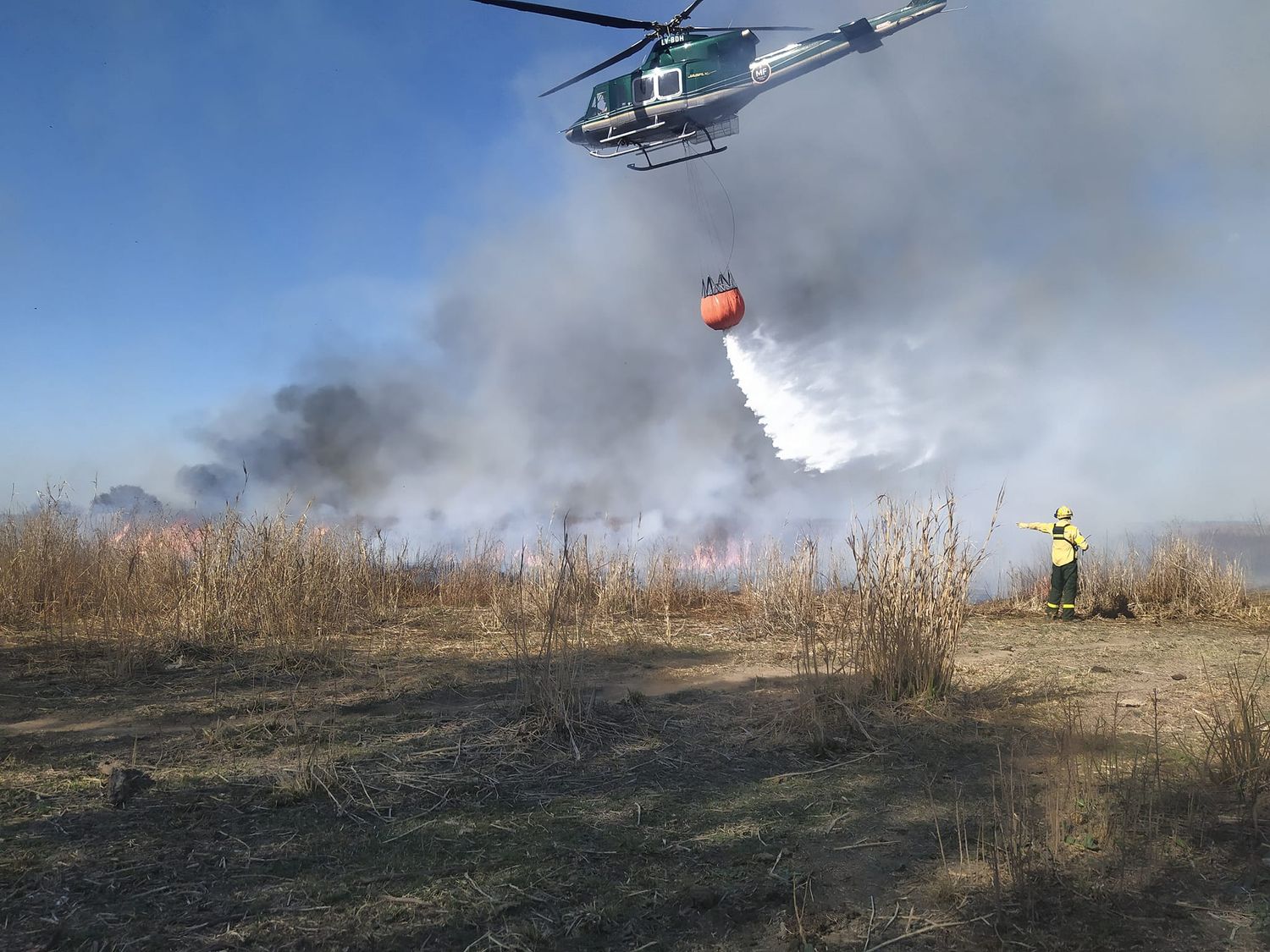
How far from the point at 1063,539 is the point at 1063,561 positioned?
31 centimetres

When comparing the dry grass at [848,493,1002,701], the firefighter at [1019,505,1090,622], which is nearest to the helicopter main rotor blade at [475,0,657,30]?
the dry grass at [848,493,1002,701]

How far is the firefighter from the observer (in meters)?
11.1

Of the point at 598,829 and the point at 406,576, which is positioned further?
the point at 406,576

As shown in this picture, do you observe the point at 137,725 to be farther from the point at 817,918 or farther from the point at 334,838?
the point at 817,918

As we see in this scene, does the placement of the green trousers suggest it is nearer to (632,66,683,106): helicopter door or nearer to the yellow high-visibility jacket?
the yellow high-visibility jacket

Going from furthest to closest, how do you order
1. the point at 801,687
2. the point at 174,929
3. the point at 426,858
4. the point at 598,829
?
the point at 801,687 → the point at 598,829 → the point at 426,858 → the point at 174,929

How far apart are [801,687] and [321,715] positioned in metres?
2.94

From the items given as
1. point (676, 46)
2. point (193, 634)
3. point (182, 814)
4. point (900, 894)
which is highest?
point (676, 46)

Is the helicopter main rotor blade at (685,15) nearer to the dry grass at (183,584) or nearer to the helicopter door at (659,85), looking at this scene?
the helicopter door at (659,85)

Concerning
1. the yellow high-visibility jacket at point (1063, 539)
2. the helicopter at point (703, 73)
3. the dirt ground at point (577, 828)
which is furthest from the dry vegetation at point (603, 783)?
the helicopter at point (703, 73)

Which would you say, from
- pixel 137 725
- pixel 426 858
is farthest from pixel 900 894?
pixel 137 725

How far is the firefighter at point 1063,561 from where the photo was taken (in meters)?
11.1

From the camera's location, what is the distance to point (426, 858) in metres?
2.79

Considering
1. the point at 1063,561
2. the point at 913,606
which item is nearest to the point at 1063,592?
the point at 1063,561
